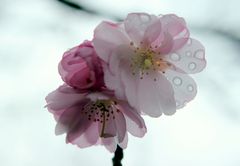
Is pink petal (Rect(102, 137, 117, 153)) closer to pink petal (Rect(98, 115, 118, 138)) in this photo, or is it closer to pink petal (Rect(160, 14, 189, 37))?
pink petal (Rect(98, 115, 118, 138))

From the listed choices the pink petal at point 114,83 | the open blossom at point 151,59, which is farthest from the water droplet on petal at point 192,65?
the pink petal at point 114,83

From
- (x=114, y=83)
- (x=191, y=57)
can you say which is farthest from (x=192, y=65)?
(x=114, y=83)

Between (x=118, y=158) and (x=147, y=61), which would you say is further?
(x=147, y=61)

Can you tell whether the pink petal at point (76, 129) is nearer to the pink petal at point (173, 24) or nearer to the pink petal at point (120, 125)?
the pink petal at point (120, 125)

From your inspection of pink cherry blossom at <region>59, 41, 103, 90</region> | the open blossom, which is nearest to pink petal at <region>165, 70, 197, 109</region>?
the open blossom

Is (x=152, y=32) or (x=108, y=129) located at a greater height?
(x=152, y=32)

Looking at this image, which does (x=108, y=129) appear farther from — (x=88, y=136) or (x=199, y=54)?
(x=199, y=54)

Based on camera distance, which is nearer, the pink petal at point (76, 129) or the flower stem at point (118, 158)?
the flower stem at point (118, 158)
